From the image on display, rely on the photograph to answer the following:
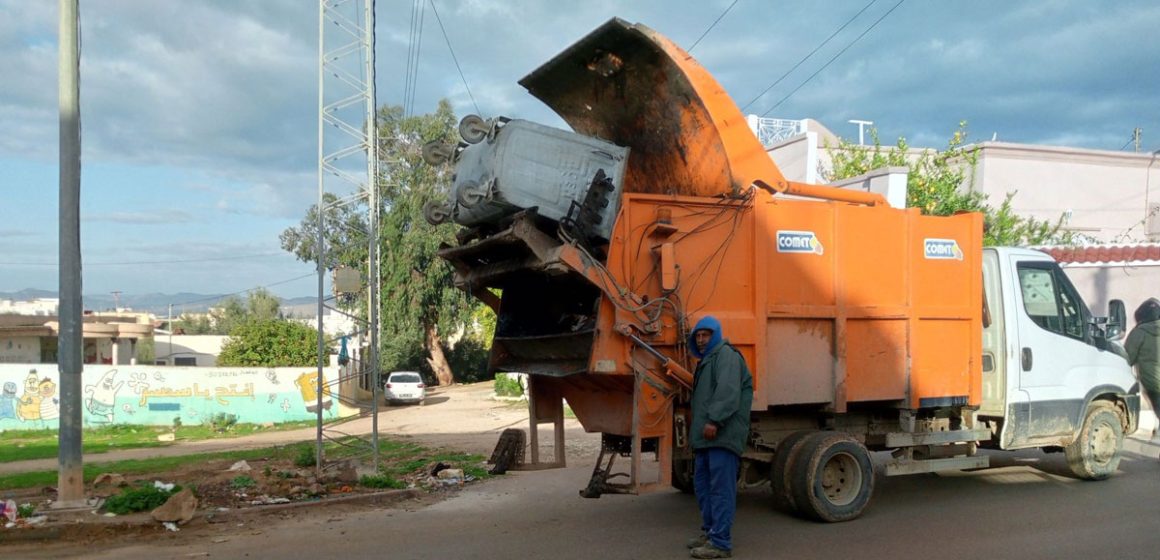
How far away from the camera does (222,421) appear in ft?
83.0

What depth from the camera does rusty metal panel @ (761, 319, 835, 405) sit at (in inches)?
267

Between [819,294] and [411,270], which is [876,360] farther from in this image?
[411,270]

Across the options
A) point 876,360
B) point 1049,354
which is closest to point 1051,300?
point 1049,354

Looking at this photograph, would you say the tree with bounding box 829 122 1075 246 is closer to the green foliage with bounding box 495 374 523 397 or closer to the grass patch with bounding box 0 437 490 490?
the grass patch with bounding box 0 437 490 490

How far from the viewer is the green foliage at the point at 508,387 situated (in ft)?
97.9

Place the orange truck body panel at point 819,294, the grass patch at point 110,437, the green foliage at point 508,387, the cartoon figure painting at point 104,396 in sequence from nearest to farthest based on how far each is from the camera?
1. the orange truck body panel at point 819,294
2. the grass patch at point 110,437
3. the cartoon figure painting at point 104,396
4. the green foliage at point 508,387

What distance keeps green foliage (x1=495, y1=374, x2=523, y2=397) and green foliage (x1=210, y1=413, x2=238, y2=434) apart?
908cm

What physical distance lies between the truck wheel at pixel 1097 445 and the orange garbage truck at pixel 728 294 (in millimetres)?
45

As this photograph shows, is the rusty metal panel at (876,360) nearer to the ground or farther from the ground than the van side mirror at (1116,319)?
nearer to the ground

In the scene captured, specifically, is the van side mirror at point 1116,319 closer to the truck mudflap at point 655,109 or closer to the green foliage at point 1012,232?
the truck mudflap at point 655,109

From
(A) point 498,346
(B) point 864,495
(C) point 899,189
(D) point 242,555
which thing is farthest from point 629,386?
(C) point 899,189

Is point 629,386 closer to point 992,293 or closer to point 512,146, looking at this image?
point 512,146

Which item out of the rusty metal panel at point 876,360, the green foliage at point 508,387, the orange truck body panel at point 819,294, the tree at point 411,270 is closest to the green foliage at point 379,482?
the orange truck body panel at point 819,294

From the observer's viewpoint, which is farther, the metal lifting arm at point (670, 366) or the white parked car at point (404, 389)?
the white parked car at point (404, 389)
